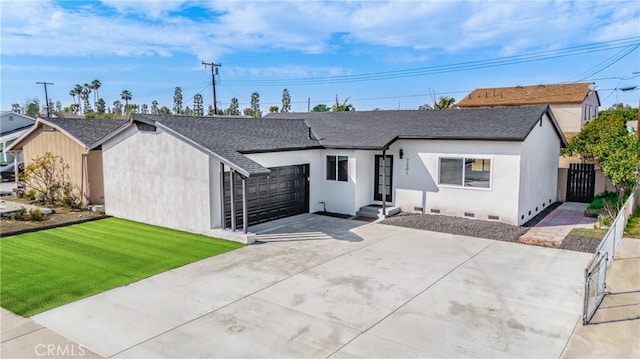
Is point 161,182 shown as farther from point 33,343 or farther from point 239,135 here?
point 33,343

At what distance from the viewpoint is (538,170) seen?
15.9m

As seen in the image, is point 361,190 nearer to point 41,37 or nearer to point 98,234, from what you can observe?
point 98,234

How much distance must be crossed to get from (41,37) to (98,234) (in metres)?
8.11

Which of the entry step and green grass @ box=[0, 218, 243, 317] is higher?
the entry step

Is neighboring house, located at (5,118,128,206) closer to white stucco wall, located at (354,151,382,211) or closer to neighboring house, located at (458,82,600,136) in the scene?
white stucco wall, located at (354,151,382,211)

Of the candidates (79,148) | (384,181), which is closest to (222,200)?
(384,181)

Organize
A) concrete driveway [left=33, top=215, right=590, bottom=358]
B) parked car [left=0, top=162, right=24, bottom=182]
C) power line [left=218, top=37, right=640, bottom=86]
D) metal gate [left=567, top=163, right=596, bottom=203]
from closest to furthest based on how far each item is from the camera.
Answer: concrete driveway [left=33, top=215, right=590, bottom=358], metal gate [left=567, top=163, right=596, bottom=203], parked car [left=0, top=162, right=24, bottom=182], power line [left=218, top=37, right=640, bottom=86]

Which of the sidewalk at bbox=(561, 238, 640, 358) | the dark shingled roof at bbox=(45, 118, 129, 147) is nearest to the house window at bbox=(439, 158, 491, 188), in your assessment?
the sidewalk at bbox=(561, 238, 640, 358)

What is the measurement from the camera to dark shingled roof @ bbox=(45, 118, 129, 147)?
1747 cm

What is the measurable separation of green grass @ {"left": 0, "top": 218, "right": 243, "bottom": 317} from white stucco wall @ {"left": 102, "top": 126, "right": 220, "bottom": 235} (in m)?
0.52

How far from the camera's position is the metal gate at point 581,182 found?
1831cm

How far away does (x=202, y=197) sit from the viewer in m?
12.9

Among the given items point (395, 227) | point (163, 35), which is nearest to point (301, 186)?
point (395, 227)

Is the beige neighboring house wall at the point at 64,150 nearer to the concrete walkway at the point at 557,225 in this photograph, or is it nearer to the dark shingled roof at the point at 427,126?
the dark shingled roof at the point at 427,126
